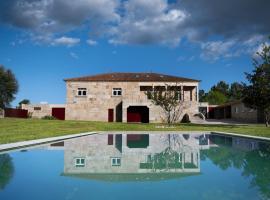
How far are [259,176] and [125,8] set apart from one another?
26.4 meters

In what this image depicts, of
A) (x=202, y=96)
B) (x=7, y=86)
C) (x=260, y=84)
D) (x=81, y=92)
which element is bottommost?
(x=260, y=84)

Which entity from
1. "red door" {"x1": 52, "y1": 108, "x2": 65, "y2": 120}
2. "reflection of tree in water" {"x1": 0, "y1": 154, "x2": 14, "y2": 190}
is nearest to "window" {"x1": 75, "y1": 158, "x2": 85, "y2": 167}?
"reflection of tree in water" {"x1": 0, "y1": 154, "x2": 14, "y2": 190}

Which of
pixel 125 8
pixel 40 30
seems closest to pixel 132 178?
pixel 125 8

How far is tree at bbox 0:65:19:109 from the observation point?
5162cm

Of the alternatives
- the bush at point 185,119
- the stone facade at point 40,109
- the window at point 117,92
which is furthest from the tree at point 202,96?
the stone facade at point 40,109

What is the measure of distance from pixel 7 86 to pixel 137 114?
2502cm

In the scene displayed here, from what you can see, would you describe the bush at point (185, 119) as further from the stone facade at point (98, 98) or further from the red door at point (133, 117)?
the red door at point (133, 117)

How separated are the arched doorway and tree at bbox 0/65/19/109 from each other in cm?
2308

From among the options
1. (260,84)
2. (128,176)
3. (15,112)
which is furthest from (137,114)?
(128,176)

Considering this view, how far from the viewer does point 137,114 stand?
143 feet

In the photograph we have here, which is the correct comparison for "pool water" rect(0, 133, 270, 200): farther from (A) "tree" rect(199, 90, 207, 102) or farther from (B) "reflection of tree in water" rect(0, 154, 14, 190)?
(A) "tree" rect(199, 90, 207, 102)

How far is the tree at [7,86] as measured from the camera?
5162 centimetres

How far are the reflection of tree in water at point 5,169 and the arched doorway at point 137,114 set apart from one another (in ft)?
110

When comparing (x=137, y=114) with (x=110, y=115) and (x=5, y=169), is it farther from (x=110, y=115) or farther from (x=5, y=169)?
(x=5, y=169)
